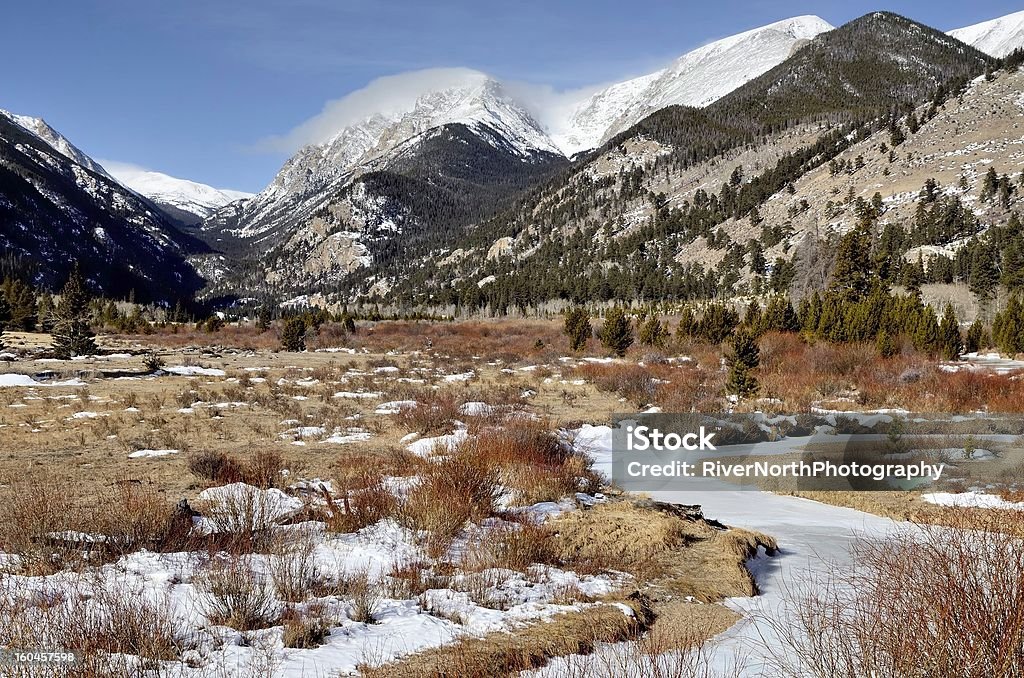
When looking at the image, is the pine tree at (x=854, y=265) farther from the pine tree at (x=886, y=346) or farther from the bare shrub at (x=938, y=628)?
the bare shrub at (x=938, y=628)

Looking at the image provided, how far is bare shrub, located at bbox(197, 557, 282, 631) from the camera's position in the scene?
13.6 ft

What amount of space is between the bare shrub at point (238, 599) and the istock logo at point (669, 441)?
10003 millimetres

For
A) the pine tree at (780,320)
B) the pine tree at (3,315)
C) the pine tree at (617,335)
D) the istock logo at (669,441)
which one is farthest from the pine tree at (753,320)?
the pine tree at (3,315)

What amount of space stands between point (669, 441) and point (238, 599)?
455 inches

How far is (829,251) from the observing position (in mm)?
71250

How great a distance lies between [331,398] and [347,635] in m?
16.9

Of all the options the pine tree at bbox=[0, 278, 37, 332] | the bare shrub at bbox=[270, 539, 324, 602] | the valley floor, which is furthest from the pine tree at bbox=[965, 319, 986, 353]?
the pine tree at bbox=[0, 278, 37, 332]

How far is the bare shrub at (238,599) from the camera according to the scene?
4.14m

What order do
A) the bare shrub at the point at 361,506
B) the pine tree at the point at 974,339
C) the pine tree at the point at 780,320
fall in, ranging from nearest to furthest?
the bare shrub at the point at 361,506 → the pine tree at the point at 974,339 → the pine tree at the point at 780,320

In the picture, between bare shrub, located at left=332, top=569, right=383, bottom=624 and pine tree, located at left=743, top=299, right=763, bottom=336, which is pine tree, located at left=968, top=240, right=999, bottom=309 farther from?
bare shrub, located at left=332, top=569, right=383, bottom=624

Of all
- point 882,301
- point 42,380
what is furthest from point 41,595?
point 882,301

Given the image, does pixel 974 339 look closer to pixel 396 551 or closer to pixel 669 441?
pixel 669 441

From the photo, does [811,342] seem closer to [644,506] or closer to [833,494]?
[833,494]

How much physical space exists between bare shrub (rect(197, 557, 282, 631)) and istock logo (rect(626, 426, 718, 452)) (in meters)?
10.0
